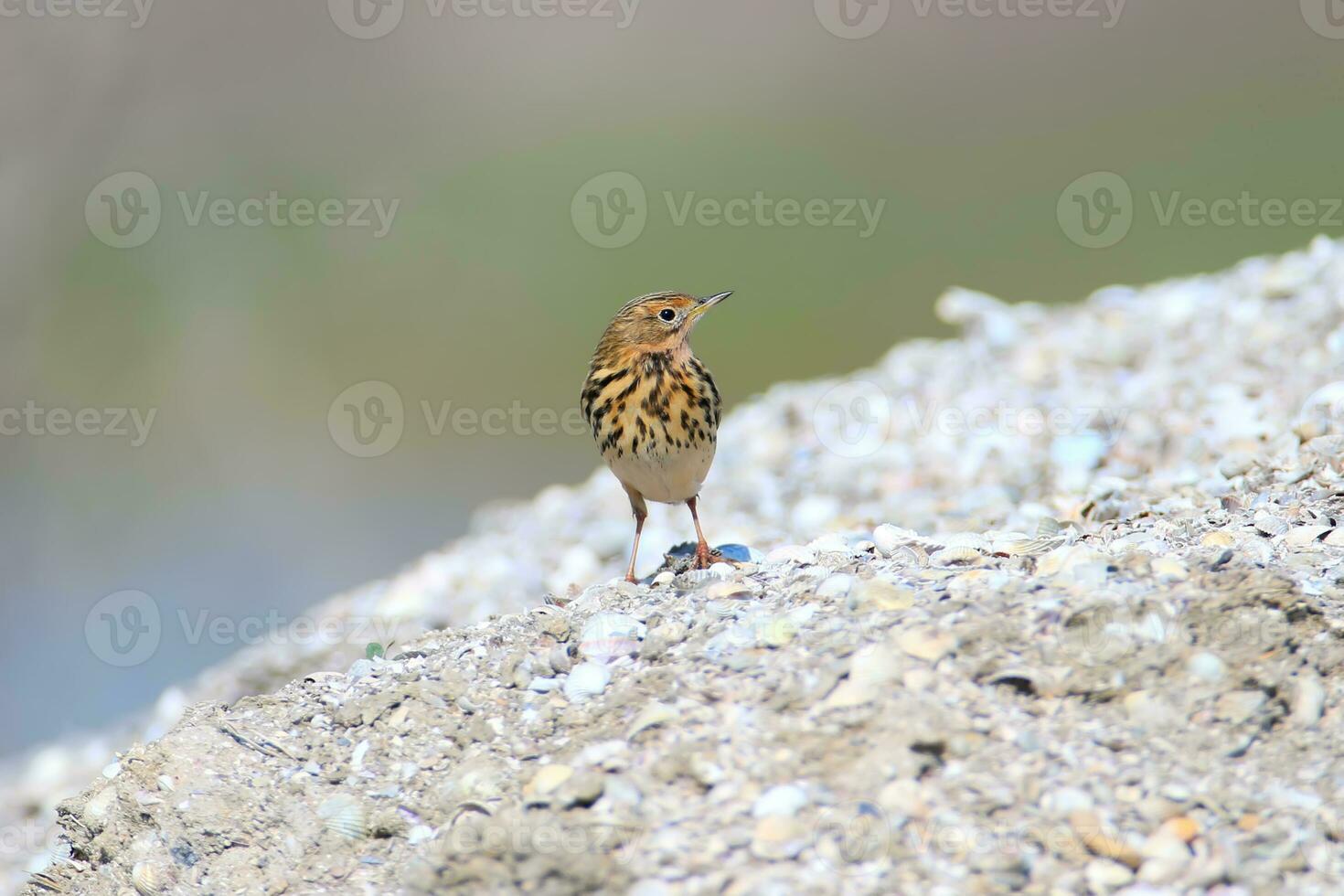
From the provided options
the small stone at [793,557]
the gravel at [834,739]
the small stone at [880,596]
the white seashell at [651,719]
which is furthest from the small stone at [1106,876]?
the small stone at [793,557]

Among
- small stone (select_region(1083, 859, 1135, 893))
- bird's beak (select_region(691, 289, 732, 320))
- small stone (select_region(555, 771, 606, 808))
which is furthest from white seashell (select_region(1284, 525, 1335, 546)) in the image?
bird's beak (select_region(691, 289, 732, 320))

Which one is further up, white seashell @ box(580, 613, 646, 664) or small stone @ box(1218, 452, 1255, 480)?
small stone @ box(1218, 452, 1255, 480)

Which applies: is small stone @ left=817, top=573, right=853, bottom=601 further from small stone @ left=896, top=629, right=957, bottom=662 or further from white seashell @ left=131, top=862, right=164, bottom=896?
white seashell @ left=131, top=862, right=164, bottom=896

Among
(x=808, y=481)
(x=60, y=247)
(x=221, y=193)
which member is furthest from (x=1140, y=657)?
(x=221, y=193)

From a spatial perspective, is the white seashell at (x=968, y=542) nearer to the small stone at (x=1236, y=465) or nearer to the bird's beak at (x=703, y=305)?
the bird's beak at (x=703, y=305)

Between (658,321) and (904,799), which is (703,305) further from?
(904,799)

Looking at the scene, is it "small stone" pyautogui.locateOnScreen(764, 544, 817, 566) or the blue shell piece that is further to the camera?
the blue shell piece
